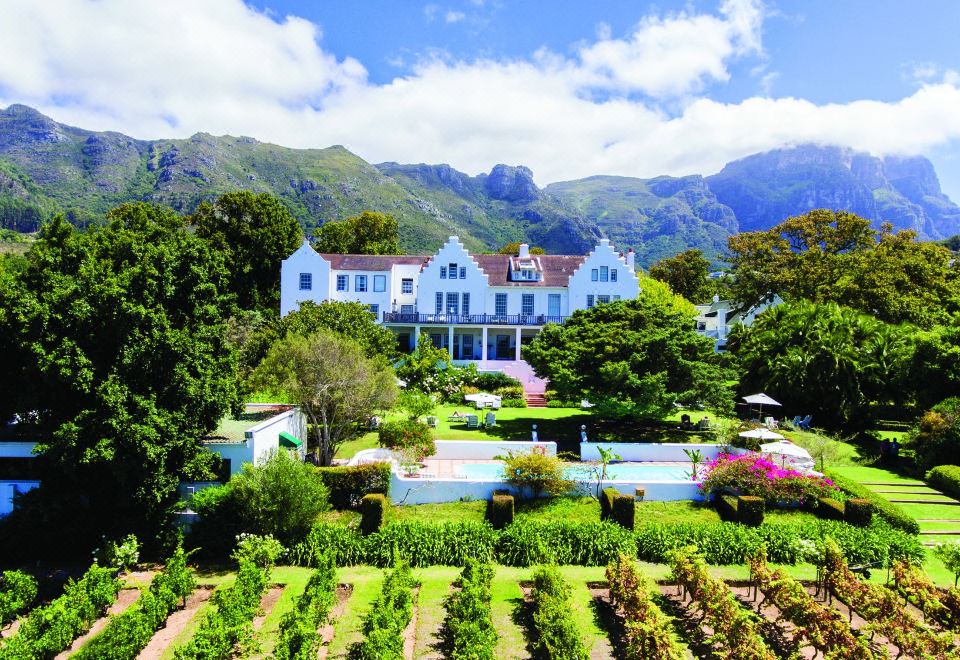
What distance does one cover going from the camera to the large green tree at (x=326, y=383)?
2258 centimetres

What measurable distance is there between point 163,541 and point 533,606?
10.6 metres

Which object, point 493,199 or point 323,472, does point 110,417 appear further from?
point 493,199

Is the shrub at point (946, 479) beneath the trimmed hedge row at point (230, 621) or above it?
above

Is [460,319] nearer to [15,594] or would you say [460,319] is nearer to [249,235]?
[249,235]

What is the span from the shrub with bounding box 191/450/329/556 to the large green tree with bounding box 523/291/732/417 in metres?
13.0

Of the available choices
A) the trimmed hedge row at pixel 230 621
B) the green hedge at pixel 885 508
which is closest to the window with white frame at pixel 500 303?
the green hedge at pixel 885 508

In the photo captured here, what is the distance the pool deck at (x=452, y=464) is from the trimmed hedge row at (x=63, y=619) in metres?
10.2

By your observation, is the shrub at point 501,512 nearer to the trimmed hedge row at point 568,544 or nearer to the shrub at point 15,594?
the trimmed hedge row at point 568,544

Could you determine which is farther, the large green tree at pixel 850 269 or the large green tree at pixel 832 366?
the large green tree at pixel 850 269

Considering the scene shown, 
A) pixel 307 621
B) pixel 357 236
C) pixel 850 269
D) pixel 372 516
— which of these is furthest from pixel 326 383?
pixel 357 236

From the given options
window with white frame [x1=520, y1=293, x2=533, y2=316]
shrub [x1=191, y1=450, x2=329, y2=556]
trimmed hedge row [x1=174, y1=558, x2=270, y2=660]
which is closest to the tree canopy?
window with white frame [x1=520, y1=293, x2=533, y2=316]

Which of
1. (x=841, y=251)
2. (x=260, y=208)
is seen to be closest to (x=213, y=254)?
(x=260, y=208)

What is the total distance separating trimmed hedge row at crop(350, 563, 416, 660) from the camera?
36.1 ft

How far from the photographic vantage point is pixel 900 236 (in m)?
48.3
